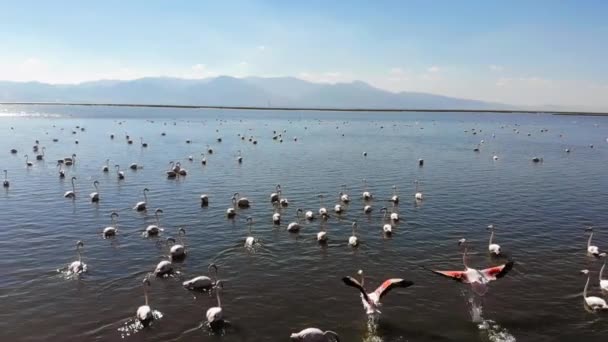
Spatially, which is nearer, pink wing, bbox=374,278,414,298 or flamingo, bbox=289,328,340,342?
flamingo, bbox=289,328,340,342

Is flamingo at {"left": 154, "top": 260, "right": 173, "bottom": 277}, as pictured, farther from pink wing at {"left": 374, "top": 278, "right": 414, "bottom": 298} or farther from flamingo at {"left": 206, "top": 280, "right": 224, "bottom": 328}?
pink wing at {"left": 374, "top": 278, "right": 414, "bottom": 298}

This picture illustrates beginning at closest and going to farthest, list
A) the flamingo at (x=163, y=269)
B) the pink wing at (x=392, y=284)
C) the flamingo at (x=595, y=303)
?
the pink wing at (x=392, y=284)
the flamingo at (x=595, y=303)
the flamingo at (x=163, y=269)

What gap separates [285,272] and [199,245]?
707cm

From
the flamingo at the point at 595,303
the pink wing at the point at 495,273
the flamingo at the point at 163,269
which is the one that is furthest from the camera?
the flamingo at the point at 163,269

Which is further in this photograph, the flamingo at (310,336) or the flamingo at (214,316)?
the flamingo at (214,316)

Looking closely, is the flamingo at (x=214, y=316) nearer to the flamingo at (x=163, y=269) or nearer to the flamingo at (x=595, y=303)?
the flamingo at (x=163, y=269)

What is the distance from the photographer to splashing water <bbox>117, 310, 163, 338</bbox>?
19.6 metres

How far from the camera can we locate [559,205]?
4203 centimetres

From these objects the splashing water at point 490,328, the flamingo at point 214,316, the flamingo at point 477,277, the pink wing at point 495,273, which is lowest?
the splashing water at point 490,328

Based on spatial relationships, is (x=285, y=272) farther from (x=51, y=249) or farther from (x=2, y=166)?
(x=2, y=166)

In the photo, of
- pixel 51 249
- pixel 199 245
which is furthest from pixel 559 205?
pixel 51 249

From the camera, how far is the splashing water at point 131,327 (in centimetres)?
1961

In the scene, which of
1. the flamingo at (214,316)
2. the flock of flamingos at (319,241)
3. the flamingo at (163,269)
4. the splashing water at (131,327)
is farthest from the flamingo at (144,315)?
the flamingo at (163,269)

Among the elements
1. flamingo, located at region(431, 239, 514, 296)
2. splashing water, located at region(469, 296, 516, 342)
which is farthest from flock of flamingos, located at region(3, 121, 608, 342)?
splashing water, located at region(469, 296, 516, 342)
